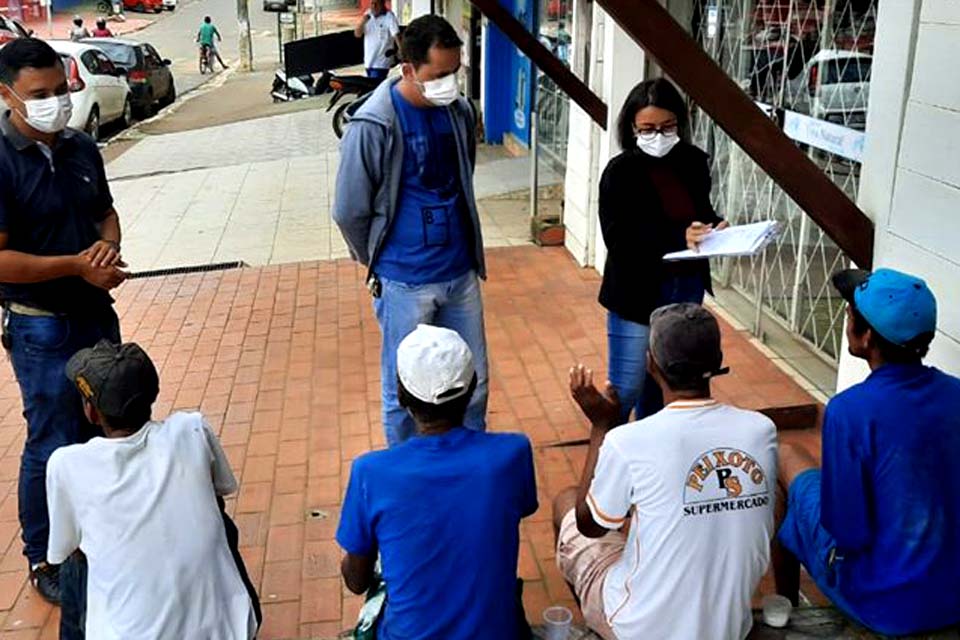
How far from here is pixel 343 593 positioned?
135 inches

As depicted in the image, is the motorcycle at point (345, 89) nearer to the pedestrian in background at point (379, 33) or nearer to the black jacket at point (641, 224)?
the pedestrian in background at point (379, 33)

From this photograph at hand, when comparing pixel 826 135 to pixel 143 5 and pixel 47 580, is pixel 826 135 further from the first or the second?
pixel 143 5

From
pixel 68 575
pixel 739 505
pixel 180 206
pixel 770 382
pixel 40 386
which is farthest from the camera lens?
pixel 180 206

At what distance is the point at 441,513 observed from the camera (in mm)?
2229

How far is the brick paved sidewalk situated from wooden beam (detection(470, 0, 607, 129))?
120 centimetres

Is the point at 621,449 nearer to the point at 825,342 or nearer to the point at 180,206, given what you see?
the point at 825,342

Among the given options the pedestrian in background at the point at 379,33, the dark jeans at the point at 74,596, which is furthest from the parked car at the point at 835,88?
the pedestrian in background at the point at 379,33

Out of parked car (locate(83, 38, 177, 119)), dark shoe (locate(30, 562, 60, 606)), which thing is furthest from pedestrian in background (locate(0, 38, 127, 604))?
parked car (locate(83, 38, 177, 119))

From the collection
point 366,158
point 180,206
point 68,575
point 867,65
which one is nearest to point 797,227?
point 867,65

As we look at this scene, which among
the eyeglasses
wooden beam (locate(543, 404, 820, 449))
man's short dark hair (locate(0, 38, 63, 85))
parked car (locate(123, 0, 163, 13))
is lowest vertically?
wooden beam (locate(543, 404, 820, 449))

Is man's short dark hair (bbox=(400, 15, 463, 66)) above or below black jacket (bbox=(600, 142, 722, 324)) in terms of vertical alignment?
above

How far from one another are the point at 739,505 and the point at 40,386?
221cm

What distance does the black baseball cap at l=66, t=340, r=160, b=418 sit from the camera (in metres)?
2.45

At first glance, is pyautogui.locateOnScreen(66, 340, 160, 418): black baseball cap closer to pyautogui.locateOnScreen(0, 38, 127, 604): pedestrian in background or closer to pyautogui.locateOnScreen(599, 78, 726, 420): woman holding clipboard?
pyautogui.locateOnScreen(0, 38, 127, 604): pedestrian in background
